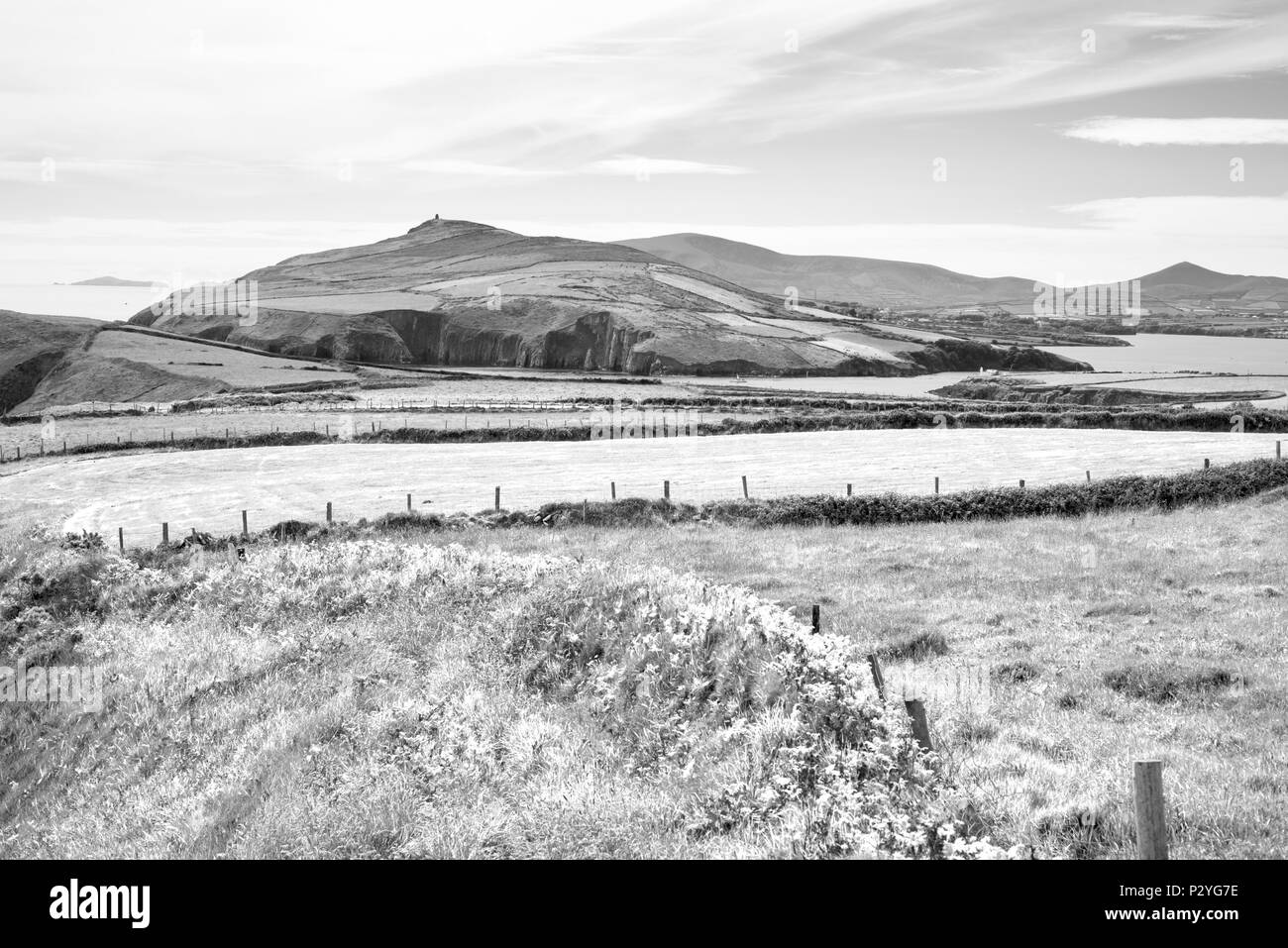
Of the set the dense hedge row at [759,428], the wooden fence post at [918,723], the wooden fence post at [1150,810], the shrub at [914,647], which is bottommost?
the shrub at [914,647]

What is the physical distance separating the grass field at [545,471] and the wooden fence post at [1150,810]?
3347 cm

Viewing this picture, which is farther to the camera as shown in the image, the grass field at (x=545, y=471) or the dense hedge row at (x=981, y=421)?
the dense hedge row at (x=981, y=421)

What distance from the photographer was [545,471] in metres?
52.2

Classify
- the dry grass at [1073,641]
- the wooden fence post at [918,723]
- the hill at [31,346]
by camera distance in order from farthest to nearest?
the hill at [31,346], the wooden fence post at [918,723], the dry grass at [1073,641]

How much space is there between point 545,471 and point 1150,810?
45.9 meters

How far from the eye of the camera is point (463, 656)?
1889 cm

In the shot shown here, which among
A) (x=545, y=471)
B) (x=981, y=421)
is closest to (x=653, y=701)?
(x=545, y=471)

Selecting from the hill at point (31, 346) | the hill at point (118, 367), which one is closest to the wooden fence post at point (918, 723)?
the hill at point (118, 367)

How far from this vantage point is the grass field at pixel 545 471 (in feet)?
139

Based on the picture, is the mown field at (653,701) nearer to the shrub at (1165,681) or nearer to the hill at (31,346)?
the shrub at (1165,681)

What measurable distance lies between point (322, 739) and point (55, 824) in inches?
173

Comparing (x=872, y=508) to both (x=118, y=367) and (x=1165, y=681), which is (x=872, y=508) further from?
(x=118, y=367)
